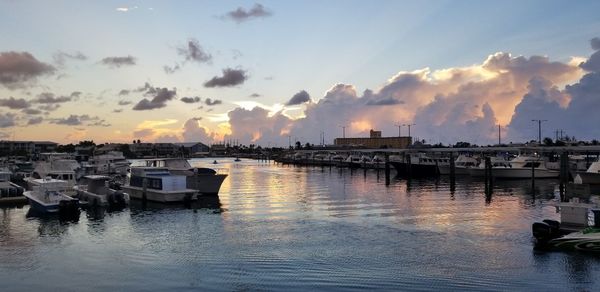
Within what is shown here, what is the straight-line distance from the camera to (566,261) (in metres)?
26.1

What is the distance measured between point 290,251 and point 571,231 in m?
16.5

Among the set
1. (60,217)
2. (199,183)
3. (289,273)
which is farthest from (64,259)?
(199,183)

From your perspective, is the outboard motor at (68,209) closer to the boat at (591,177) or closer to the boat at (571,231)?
the boat at (571,231)

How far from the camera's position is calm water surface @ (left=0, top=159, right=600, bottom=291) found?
22547 millimetres

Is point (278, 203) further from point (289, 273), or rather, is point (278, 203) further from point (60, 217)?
point (289, 273)

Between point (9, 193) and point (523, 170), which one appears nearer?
point (9, 193)

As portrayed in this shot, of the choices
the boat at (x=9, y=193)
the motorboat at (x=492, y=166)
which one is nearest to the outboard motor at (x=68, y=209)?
the boat at (x=9, y=193)

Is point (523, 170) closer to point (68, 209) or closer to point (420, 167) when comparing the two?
point (420, 167)

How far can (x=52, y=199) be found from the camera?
4675cm

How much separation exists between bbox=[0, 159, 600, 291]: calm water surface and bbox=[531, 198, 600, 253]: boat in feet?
3.32

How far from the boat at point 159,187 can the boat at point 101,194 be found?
3060 millimetres

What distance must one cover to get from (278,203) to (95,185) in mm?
19424

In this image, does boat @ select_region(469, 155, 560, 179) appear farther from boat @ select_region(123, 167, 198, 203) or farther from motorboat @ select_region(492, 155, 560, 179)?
boat @ select_region(123, 167, 198, 203)

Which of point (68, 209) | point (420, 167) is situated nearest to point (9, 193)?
point (68, 209)
